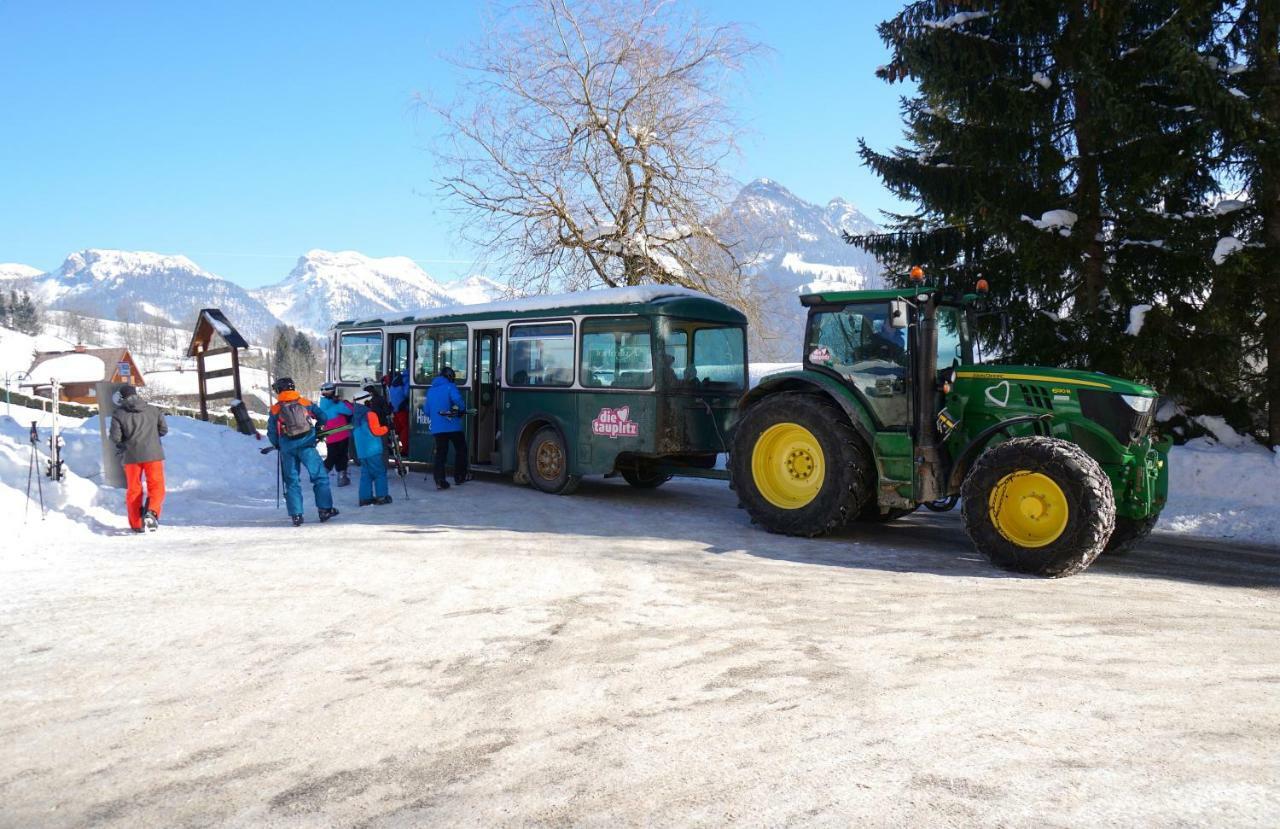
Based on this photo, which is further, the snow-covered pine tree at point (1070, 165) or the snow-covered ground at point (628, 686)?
the snow-covered pine tree at point (1070, 165)

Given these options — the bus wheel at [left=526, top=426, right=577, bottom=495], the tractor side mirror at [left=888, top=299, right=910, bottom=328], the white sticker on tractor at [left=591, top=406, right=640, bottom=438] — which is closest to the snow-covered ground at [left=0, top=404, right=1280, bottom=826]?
the tractor side mirror at [left=888, top=299, right=910, bottom=328]

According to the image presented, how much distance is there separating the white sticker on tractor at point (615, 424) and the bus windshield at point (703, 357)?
2.36 feet

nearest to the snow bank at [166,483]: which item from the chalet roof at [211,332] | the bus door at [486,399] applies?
the bus door at [486,399]

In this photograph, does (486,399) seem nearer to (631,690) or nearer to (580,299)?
(580,299)

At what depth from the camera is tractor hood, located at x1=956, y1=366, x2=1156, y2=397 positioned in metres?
7.90

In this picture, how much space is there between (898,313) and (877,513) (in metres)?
2.82

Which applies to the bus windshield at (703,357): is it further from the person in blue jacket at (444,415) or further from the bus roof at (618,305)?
the person in blue jacket at (444,415)

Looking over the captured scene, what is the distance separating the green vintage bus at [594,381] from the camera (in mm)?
11766

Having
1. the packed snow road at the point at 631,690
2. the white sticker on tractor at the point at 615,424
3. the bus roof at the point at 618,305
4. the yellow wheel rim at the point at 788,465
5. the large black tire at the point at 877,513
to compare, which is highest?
the bus roof at the point at 618,305

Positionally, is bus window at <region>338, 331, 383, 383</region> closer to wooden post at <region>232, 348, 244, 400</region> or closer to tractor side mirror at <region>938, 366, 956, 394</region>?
wooden post at <region>232, 348, 244, 400</region>

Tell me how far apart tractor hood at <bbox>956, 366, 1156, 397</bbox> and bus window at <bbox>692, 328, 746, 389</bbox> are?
3.96 meters

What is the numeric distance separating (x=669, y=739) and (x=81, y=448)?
12455 mm

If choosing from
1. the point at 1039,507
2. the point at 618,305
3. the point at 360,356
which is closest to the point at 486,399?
the point at 618,305

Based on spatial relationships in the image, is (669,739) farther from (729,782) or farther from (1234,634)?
(1234,634)
